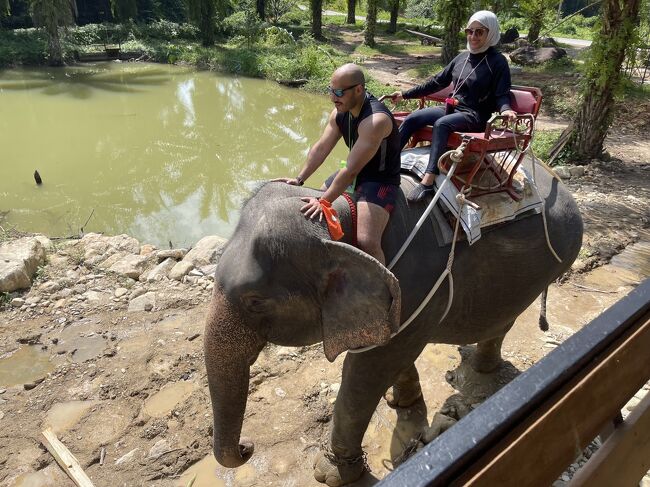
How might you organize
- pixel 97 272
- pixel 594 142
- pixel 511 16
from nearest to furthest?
pixel 97 272, pixel 594 142, pixel 511 16

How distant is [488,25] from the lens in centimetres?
318

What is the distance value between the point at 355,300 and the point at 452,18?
53.0 ft

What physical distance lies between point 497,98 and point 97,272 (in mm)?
4614

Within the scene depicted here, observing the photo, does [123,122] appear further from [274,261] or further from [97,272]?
[274,261]

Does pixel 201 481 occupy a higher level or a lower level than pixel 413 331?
lower

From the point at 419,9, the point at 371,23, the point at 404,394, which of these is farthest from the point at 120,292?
the point at 419,9

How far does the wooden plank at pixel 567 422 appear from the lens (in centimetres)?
82

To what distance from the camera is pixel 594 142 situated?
8703mm

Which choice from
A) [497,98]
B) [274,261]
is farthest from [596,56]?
[274,261]

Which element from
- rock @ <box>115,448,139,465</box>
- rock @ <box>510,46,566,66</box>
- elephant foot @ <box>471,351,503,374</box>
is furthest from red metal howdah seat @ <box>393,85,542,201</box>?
rock @ <box>510,46,566,66</box>

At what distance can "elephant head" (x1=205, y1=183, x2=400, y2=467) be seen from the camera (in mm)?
2178

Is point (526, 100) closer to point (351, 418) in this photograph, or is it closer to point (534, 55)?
point (351, 418)

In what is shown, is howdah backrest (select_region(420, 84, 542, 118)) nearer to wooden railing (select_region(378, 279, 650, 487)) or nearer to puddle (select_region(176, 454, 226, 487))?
wooden railing (select_region(378, 279, 650, 487))

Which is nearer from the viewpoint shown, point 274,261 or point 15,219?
point 274,261
